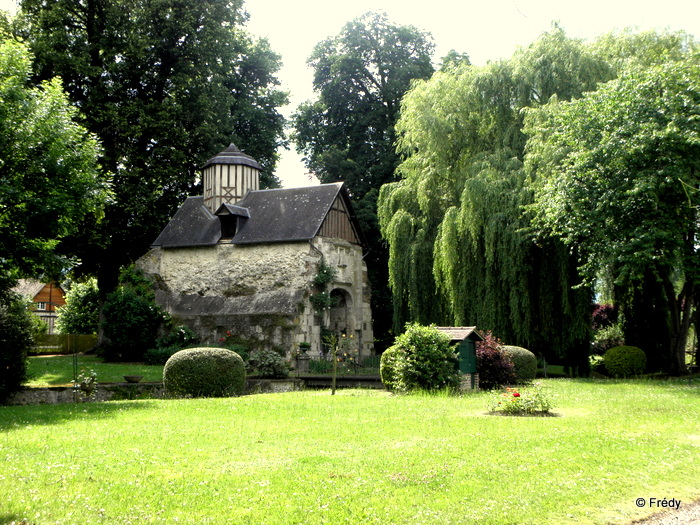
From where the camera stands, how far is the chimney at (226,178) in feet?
86.2

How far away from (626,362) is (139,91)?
21987 mm

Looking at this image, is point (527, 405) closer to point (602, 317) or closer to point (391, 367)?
point (391, 367)

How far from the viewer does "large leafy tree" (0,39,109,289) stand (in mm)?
14719

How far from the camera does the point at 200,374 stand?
47.3ft

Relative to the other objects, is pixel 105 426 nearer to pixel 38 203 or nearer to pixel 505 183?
pixel 38 203

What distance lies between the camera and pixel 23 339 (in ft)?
47.3

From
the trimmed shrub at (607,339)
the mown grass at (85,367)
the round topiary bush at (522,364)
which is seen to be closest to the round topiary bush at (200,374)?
the mown grass at (85,367)

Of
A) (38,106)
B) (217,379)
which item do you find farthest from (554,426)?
(38,106)

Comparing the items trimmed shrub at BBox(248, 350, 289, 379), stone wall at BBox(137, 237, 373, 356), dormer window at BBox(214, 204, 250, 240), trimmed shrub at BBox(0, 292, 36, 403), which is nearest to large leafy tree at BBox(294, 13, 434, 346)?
stone wall at BBox(137, 237, 373, 356)

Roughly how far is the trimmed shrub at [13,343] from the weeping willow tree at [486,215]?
11.4 m

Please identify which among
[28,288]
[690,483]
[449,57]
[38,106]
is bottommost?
[690,483]

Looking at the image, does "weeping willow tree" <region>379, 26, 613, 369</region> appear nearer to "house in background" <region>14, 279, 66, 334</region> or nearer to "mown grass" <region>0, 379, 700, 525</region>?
"mown grass" <region>0, 379, 700, 525</region>

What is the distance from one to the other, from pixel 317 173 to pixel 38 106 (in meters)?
16.5

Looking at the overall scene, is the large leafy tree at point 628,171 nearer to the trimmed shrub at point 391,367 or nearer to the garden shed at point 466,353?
the garden shed at point 466,353
